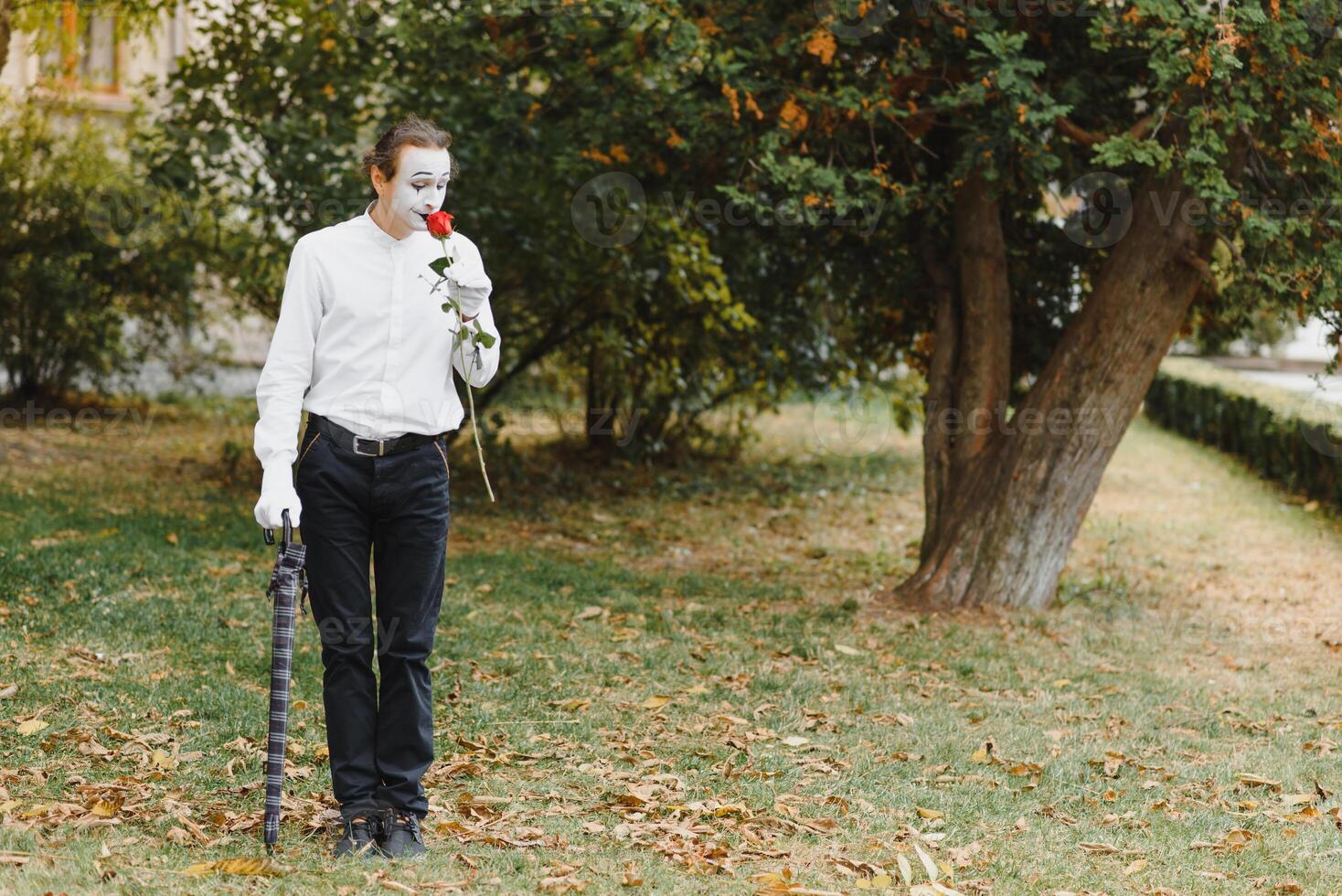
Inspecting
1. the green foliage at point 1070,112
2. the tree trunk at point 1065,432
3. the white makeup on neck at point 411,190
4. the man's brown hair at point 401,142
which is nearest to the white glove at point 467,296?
the white makeup on neck at point 411,190

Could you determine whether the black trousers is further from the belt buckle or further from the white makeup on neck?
the white makeup on neck

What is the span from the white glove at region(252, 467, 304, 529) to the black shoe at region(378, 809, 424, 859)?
3.15 ft

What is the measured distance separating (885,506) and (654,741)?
6.92 meters

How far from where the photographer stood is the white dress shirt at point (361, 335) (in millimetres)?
3771

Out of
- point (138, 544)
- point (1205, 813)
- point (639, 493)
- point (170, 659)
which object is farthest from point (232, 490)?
point (1205, 813)

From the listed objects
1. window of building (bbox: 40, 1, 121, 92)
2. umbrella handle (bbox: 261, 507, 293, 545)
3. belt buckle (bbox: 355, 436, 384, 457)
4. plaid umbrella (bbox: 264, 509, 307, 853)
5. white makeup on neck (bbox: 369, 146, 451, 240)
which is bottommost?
plaid umbrella (bbox: 264, 509, 307, 853)

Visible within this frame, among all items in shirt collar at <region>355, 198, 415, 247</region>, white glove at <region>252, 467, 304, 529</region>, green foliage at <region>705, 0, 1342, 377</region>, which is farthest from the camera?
green foliage at <region>705, 0, 1342, 377</region>

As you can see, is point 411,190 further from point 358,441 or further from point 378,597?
point 378,597

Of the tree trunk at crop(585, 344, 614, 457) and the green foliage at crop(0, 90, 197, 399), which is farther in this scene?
the green foliage at crop(0, 90, 197, 399)

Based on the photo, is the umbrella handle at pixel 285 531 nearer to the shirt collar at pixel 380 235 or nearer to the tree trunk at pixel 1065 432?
the shirt collar at pixel 380 235

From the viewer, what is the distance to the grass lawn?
13.8 ft

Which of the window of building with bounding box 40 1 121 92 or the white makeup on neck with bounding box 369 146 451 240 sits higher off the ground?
the window of building with bounding box 40 1 121 92

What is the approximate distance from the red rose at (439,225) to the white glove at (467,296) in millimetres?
127

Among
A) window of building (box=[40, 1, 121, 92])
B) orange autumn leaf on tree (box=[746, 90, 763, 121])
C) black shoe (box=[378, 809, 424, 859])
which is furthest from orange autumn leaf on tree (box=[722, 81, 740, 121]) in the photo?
window of building (box=[40, 1, 121, 92])
